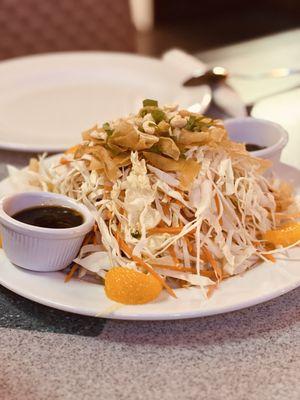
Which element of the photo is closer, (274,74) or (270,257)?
(270,257)

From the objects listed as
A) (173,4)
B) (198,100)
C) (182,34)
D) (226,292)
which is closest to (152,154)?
(226,292)

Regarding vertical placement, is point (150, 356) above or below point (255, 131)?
below

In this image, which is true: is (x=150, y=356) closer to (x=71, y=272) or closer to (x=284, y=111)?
(x=71, y=272)

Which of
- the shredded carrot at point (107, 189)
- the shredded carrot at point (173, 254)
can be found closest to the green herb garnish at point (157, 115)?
the shredded carrot at point (107, 189)

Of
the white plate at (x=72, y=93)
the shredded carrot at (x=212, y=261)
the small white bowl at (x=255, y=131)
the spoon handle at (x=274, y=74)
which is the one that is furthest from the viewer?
the spoon handle at (x=274, y=74)

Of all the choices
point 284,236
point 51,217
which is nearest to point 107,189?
point 51,217

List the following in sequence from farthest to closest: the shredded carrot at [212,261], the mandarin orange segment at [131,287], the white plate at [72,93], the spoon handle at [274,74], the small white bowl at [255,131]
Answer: the spoon handle at [274,74], the white plate at [72,93], the small white bowl at [255,131], the shredded carrot at [212,261], the mandarin orange segment at [131,287]

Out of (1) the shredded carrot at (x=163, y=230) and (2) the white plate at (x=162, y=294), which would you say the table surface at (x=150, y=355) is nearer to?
(2) the white plate at (x=162, y=294)
